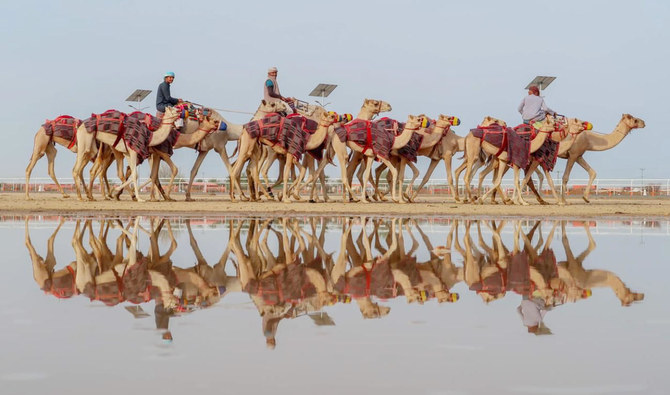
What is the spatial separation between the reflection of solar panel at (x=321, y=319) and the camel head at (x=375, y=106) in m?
20.5

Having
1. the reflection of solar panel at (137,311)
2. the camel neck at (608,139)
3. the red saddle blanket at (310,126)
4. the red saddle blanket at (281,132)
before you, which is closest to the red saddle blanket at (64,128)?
the red saddle blanket at (281,132)

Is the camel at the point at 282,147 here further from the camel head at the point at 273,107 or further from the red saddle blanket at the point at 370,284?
the red saddle blanket at the point at 370,284

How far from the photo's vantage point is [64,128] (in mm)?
26531

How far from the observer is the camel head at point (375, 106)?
2625cm

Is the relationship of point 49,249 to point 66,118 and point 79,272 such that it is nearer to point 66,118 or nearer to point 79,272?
point 79,272

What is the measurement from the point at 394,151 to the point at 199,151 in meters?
5.69

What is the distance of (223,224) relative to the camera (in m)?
17.0

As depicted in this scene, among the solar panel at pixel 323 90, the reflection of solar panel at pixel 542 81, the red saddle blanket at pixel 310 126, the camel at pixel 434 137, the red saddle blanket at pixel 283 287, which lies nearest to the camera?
the red saddle blanket at pixel 283 287

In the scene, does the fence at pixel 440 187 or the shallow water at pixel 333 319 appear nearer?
the shallow water at pixel 333 319

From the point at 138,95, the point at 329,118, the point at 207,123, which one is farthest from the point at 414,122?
the point at 138,95

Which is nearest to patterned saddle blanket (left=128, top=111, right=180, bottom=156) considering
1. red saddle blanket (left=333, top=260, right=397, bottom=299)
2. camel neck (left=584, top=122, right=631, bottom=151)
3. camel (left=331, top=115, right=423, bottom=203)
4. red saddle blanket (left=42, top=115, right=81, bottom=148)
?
red saddle blanket (left=42, top=115, right=81, bottom=148)

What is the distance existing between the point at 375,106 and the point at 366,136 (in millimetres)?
1821

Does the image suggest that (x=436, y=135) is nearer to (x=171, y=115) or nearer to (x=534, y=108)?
(x=534, y=108)

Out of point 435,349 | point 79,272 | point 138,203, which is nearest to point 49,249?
point 79,272
